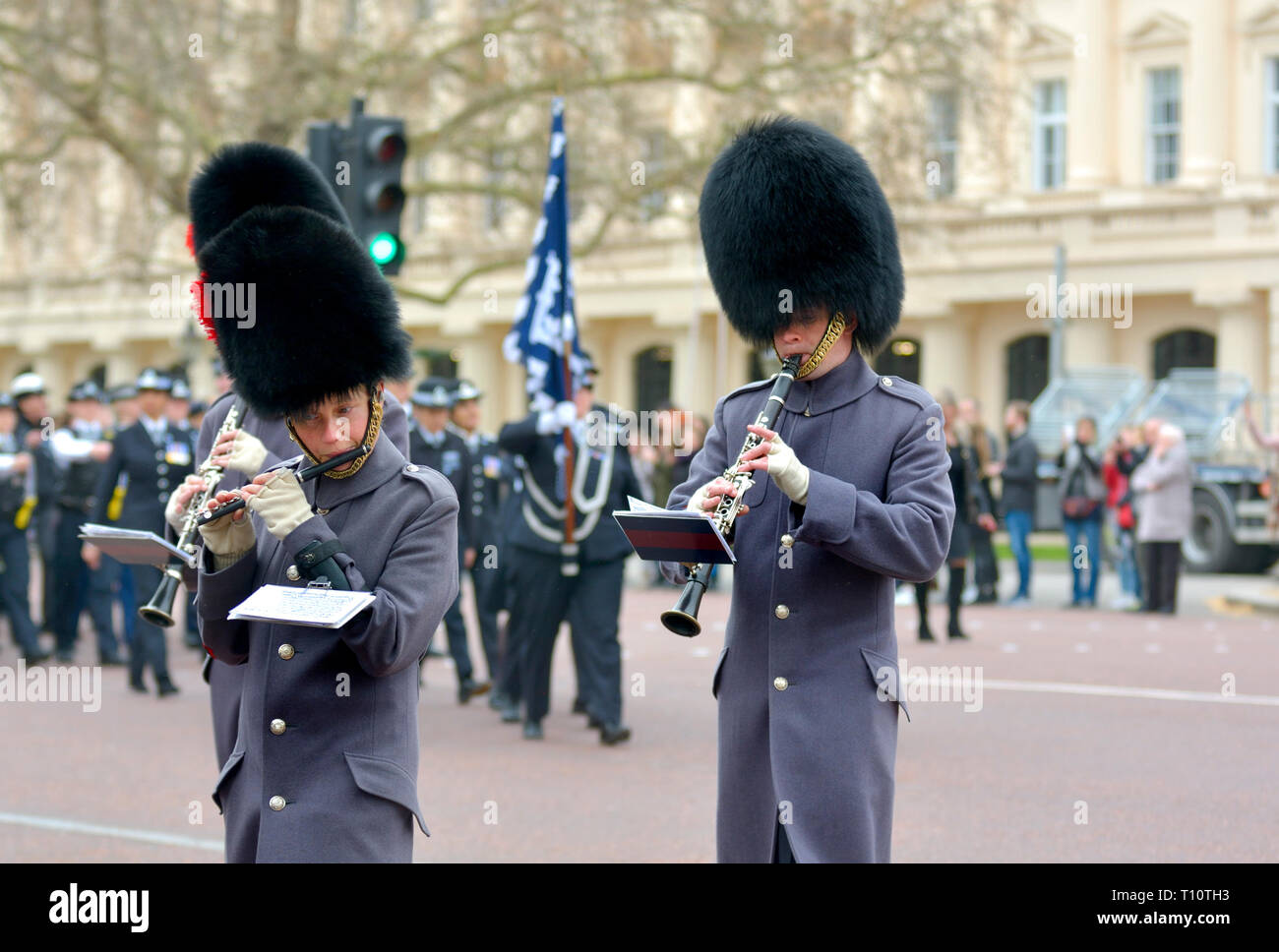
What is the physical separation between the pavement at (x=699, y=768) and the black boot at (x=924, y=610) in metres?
0.38

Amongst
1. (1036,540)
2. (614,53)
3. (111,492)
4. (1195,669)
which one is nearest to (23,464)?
(111,492)

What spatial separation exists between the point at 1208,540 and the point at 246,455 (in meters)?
17.0

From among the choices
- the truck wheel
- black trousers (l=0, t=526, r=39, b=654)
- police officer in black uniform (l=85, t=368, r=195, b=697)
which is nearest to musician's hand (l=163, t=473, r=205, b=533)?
police officer in black uniform (l=85, t=368, r=195, b=697)

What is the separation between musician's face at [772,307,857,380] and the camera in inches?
159

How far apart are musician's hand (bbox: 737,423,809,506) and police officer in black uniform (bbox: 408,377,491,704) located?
7019mm

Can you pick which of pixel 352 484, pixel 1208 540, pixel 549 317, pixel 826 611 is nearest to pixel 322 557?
pixel 352 484

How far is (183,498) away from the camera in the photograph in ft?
14.6

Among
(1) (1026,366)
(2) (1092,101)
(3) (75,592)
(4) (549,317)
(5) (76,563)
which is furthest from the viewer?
(1) (1026,366)

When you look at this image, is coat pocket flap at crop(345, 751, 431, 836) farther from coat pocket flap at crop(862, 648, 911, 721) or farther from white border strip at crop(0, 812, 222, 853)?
white border strip at crop(0, 812, 222, 853)

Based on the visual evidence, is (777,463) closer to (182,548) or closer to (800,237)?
(800,237)

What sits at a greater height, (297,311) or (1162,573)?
(297,311)

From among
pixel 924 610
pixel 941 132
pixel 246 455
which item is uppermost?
pixel 941 132

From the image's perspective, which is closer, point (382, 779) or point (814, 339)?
point (382, 779)

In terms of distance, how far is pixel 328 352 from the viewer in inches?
148
